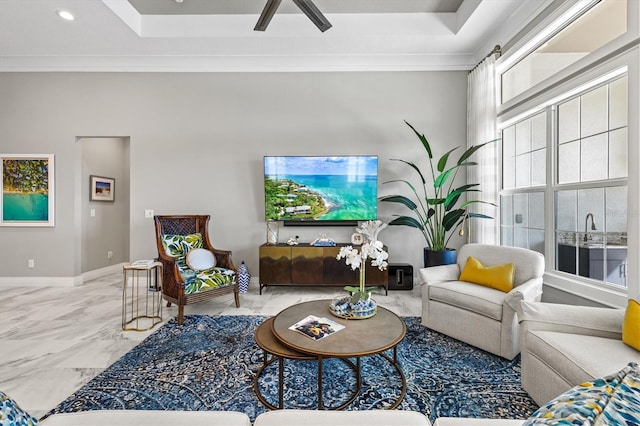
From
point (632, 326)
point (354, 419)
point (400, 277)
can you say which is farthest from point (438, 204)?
point (354, 419)

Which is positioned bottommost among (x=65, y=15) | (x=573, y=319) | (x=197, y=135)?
(x=573, y=319)

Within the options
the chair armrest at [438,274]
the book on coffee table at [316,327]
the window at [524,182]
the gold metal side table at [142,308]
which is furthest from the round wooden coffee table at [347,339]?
the window at [524,182]

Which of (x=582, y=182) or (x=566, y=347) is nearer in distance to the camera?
(x=566, y=347)

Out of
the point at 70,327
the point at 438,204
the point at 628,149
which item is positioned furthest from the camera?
the point at 438,204

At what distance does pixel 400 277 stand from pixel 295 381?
7.96 feet

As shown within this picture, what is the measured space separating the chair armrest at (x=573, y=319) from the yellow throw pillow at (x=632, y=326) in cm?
9

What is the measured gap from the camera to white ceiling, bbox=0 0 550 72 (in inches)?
128

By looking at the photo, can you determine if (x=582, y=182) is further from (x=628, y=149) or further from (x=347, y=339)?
(x=347, y=339)

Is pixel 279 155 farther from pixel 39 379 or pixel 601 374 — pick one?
pixel 601 374

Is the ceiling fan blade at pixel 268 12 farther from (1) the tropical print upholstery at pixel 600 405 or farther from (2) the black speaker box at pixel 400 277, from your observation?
(2) the black speaker box at pixel 400 277

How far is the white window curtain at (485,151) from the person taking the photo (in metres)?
3.52

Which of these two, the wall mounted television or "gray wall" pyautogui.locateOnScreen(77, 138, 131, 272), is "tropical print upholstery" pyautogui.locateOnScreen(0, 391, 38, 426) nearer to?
the wall mounted television

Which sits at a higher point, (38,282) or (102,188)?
(102,188)

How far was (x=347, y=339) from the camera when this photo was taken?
1648mm
